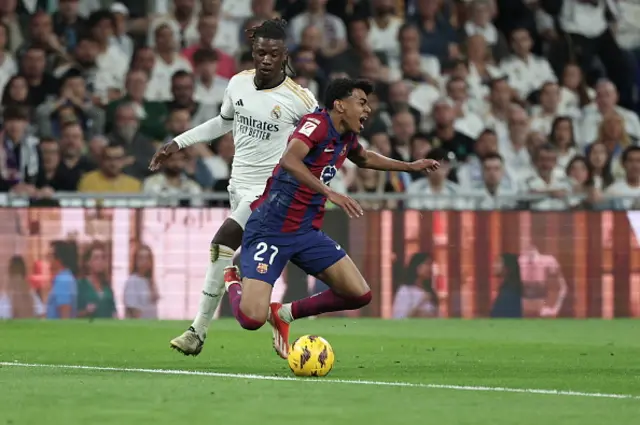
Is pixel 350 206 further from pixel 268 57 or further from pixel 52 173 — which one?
pixel 52 173

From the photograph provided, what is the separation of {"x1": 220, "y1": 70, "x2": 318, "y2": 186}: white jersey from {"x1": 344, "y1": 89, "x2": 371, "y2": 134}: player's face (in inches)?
43.2

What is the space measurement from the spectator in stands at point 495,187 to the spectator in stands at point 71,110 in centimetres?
452

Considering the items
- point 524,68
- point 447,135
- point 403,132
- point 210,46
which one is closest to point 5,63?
point 210,46

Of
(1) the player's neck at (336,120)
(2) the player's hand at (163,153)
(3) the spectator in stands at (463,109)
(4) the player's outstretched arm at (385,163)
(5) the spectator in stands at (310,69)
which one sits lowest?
(4) the player's outstretched arm at (385,163)

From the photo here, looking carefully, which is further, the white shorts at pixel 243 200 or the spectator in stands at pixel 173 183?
the spectator in stands at pixel 173 183

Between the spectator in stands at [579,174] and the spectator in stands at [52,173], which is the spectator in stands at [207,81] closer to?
the spectator in stands at [52,173]

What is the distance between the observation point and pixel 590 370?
10.3 m

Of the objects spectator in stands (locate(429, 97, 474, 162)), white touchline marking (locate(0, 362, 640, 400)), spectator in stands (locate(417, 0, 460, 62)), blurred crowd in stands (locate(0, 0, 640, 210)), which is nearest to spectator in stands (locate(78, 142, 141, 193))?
blurred crowd in stands (locate(0, 0, 640, 210))

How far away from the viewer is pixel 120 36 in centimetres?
1875

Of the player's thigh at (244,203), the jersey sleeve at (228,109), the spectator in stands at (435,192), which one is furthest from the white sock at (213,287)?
the spectator in stands at (435,192)

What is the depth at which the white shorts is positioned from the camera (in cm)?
1096

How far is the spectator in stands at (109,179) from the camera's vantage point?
1650 cm

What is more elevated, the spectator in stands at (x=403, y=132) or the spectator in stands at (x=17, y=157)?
the spectator in stands at (x=403, y=132)

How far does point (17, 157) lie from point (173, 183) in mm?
1748
